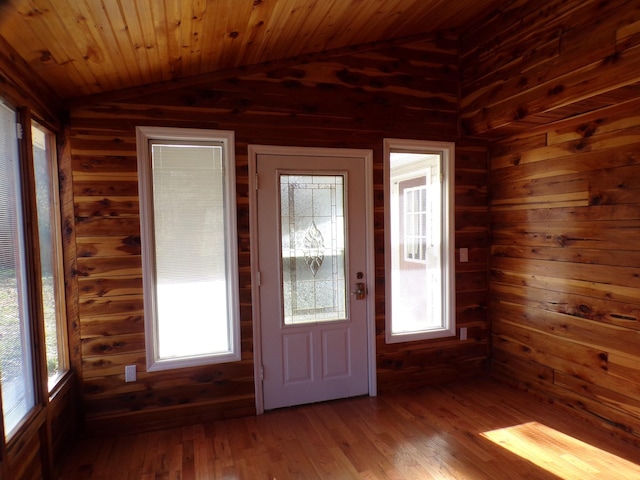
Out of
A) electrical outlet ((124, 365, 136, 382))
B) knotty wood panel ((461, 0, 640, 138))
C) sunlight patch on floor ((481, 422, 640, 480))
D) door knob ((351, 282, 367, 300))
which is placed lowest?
sunlight patch on floor ((481, 422, 640, 480))

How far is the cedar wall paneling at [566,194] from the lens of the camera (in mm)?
2385

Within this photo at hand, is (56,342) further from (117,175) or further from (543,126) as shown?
(543,126)

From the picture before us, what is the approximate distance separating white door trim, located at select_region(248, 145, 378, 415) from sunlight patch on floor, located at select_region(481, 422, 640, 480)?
1.06 meters

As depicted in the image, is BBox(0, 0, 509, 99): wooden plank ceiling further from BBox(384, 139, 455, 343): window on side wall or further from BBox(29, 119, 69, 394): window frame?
BBox(384, 139, 455, 343): window on side wall

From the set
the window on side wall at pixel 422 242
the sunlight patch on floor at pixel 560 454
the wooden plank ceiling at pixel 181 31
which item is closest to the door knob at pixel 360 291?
the window on side wall at pixel 422 242

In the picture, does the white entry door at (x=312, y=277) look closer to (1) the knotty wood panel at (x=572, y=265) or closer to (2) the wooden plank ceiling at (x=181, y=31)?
(2) the wooden plank ceiling at (x=181, y=31)

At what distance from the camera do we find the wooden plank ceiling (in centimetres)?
175

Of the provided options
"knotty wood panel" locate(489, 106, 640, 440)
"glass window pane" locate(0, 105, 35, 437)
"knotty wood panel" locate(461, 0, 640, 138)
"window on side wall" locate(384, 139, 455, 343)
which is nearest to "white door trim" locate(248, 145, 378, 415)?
"window on side wall" locate(384, 139, 455, 343)

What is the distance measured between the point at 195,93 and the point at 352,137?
1235 millimetres

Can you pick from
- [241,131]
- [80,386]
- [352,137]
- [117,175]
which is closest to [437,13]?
[352,137]

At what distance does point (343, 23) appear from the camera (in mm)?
2660

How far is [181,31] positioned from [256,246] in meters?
1.49

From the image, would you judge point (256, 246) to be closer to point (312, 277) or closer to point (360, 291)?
point (312, 277)

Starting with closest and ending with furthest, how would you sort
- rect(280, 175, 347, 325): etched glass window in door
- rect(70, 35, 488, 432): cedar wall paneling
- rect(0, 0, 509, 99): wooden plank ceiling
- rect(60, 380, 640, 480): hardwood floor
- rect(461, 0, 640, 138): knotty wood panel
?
rect(0, 0, 509, 99): wooden plank ceiling < rect(461, 0, 640, 138): knotty wood panel < rect(60, 380, 640, 480): hardwood floor < rect(70, 35, 488, 432): cedar wall paneling < rect(280, 175, 347, 325): etched glass window in door
